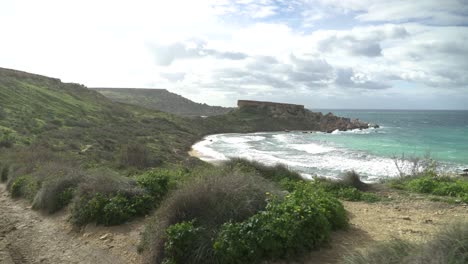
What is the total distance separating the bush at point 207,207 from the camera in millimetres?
5844

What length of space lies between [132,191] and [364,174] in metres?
18.3

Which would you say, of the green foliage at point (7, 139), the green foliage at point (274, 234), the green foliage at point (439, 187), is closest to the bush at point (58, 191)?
the green foliage at point (274, 234)

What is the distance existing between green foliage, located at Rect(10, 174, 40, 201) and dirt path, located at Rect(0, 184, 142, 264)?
1784 mm

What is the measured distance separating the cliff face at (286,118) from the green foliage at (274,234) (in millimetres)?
70716

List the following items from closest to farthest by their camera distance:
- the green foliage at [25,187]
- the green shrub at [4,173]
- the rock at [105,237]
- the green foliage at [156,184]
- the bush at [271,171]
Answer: the rock at [105,237] → the green foliage at [156,184] → the green foliage at [25,187] → the bush at [271,171] → the green shrub at [4,173]

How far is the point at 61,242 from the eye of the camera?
7.78 meters

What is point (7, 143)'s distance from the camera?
72.9 feet

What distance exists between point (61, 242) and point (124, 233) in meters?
1.45

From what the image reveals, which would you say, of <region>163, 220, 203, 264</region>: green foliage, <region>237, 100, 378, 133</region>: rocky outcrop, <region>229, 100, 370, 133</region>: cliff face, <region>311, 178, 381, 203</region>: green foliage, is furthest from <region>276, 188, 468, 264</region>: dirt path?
<region>237, 100, 378, 133</region>: rocky outcrop

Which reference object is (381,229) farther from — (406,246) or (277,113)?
(277,113)

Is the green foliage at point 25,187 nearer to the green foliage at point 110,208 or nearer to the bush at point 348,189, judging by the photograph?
the green foliage at point 110,208

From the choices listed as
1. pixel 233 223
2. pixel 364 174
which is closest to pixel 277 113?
pixel 364 174

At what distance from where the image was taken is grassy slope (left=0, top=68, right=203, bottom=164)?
92.0 feet

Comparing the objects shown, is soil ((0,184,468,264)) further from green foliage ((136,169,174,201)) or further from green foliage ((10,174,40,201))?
green foliage ((10,174,40,201))
